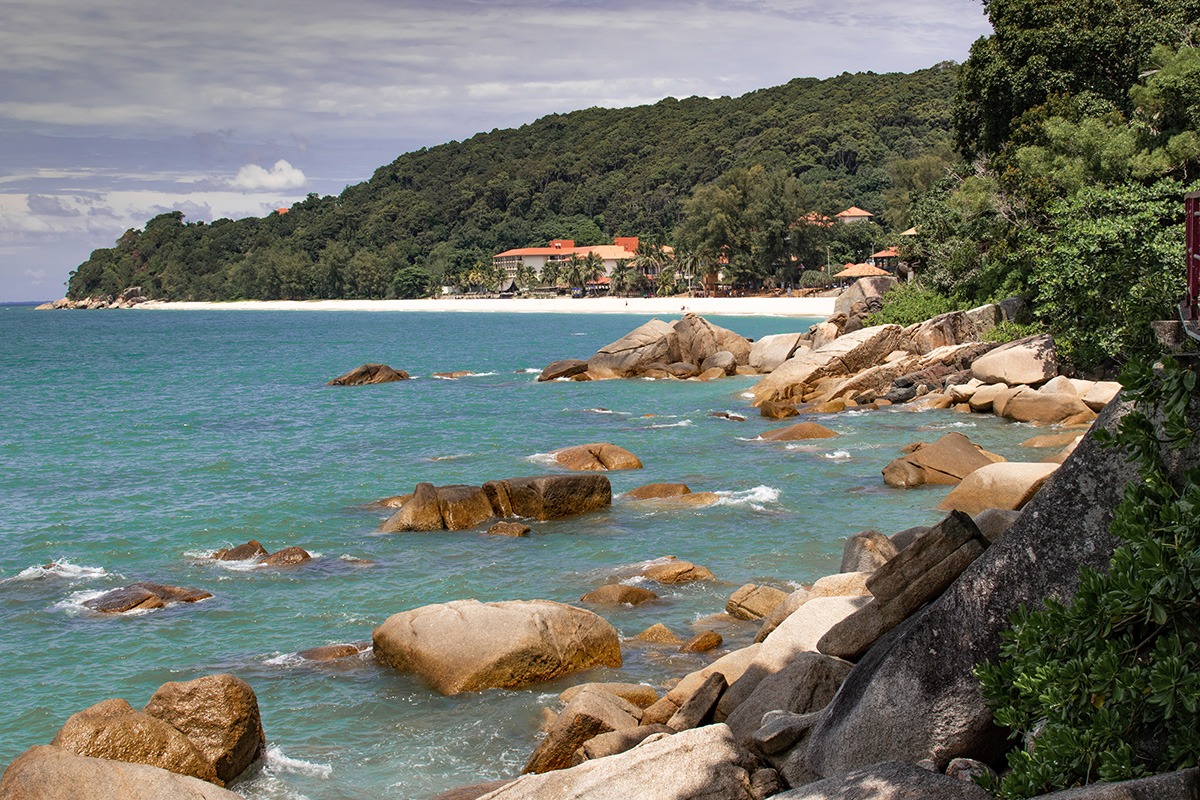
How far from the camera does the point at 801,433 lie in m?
29.0

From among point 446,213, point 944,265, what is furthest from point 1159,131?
point 446,213

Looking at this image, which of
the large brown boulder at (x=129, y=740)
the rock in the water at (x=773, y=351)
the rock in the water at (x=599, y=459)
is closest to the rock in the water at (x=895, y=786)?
the large brown boulder at (x=129, y=740)

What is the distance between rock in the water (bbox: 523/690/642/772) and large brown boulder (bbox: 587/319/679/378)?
37.5m

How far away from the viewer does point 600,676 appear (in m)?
13.1

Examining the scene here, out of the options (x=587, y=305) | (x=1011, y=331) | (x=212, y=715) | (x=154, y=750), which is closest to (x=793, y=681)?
(x=212, y=715)

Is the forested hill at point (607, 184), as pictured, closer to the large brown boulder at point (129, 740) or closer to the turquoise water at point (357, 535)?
the turquoise water at point (357, 535)

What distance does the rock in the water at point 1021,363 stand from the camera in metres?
31.3

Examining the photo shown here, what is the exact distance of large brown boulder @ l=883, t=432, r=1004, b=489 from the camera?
2227 centimetres

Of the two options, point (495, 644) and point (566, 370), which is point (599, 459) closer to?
point (495, 644)

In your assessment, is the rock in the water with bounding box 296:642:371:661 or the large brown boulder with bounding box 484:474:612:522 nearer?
the rock in the water with bounding box 296:642:371:661

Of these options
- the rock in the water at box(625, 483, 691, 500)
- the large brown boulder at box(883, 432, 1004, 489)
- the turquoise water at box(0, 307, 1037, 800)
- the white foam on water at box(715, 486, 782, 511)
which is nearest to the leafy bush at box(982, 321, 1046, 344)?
the turquoise water at box(0, 307, 1037, 800)

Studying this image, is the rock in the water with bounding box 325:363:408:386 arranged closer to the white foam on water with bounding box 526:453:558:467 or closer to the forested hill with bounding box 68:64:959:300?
the white foam on water with bounding box 526:453:558:467

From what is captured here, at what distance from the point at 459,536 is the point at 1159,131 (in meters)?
25.2

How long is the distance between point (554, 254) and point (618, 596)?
455 feet
